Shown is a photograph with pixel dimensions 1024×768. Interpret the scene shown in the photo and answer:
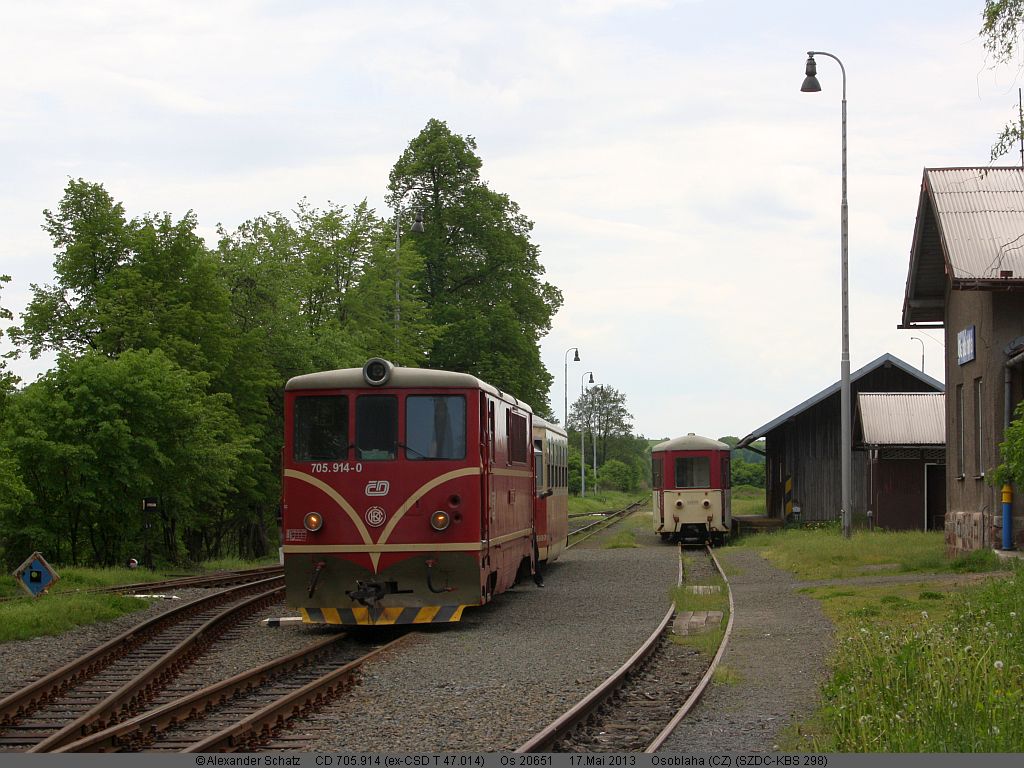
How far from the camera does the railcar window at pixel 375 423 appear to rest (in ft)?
50.2

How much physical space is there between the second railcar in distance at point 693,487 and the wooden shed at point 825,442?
4.17 metres

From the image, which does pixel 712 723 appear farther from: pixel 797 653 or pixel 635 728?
pixel 797 653

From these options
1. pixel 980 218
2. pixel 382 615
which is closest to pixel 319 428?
pixel 382 615

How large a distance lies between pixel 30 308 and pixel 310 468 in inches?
901

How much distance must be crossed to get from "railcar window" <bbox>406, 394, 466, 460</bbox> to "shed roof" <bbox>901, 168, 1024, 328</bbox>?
Result: 9.90 m

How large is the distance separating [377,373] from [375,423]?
0.56m

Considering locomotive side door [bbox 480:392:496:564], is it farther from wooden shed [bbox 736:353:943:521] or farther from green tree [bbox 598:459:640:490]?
green tree [bbox 598:459:640:490]

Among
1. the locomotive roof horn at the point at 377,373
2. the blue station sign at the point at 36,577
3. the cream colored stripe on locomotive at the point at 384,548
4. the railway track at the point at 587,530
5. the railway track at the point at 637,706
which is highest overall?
the locomotive roof horn at the point at 377,373

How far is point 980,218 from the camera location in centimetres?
2316

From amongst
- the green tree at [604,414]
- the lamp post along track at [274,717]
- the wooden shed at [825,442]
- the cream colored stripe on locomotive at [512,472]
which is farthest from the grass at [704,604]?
the green tree at [604,414]

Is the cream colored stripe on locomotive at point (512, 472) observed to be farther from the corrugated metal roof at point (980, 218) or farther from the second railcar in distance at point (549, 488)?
the corrugated metal roof at point (980, 218)

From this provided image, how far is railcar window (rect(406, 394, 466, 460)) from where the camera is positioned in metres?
15.3

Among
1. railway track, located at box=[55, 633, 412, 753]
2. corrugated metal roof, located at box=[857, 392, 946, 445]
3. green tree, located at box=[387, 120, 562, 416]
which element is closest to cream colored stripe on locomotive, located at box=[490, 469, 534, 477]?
railway track, located at box=[55, 633, 412, 753]

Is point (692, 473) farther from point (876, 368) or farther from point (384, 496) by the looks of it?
point (384, 496)
